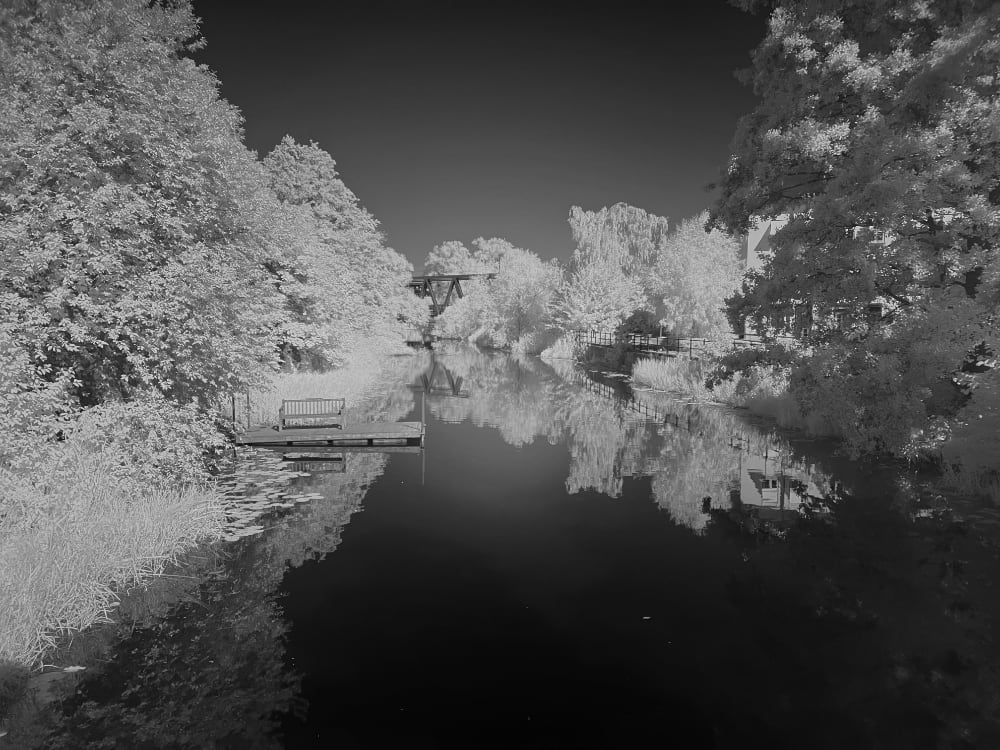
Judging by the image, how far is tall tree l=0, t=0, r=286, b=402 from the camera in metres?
10.3

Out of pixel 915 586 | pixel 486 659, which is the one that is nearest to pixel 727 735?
pixel 486 659

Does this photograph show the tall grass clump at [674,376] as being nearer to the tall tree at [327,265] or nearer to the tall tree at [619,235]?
the tall tree at [327,265]

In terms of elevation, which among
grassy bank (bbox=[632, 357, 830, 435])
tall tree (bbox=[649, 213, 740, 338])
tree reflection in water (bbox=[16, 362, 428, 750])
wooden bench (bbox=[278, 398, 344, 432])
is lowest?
tree reflection in water (bbox=[16, 362, 428, 750])

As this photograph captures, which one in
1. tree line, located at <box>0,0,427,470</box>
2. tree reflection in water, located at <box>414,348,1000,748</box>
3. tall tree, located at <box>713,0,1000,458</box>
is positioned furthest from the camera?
tall tree, located at <box>713,0,1000,458</box>

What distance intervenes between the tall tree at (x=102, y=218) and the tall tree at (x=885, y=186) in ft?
45.6

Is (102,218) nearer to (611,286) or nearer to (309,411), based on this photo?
(309,411)

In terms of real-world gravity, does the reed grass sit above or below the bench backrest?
below

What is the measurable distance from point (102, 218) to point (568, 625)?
32.6 feet

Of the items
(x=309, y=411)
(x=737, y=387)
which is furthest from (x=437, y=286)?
(x=737, y=387)

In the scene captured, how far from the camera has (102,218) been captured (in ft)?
33.3

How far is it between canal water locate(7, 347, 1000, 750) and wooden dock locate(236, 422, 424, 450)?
313 cm

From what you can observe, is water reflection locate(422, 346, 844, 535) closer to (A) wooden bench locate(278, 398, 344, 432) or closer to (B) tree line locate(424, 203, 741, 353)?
(A) wooden bench locate(278, 398, 344, 432)

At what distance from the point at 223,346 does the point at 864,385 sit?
1434 cm

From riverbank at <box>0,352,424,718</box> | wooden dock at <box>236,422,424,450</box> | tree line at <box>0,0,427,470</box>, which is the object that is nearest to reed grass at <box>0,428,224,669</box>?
riverbank at <box>0,352,424,718</box>
